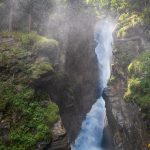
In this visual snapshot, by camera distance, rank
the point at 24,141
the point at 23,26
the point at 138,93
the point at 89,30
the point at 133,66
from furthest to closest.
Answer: the point at 89,30, the point at 23,26, the point at 133,66, the point at 138,93, the point at 24,141

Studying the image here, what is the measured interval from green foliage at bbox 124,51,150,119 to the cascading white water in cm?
961

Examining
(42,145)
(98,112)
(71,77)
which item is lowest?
(98,112)

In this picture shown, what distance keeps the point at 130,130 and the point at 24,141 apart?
26.5 feet

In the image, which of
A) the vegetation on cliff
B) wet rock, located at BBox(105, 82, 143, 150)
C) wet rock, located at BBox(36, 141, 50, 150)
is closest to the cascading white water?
wet rock, located at BBox(105, 82, 143, 150)

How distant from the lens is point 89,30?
1325 inches

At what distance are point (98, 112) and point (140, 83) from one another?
12.7 metres

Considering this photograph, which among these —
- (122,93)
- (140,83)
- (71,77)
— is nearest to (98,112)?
(71,77)

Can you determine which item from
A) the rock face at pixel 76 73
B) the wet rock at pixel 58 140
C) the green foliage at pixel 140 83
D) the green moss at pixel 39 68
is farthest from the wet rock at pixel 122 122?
the green moss at pixel 39 68

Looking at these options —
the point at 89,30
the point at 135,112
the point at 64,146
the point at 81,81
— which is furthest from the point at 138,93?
the point at 89,30

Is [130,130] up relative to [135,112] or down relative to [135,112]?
down

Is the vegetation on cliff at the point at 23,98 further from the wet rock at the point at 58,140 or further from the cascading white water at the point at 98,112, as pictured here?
the cascading white water at the point at 98,112

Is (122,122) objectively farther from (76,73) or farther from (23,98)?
(76,73)

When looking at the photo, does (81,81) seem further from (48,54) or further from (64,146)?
(64,146)

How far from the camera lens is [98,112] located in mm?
30172
